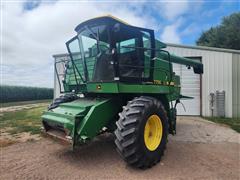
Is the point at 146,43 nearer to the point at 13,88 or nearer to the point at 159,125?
the point at 159,125

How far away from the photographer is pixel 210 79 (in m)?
11.7

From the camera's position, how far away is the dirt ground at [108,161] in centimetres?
392

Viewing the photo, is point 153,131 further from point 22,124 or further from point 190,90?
point 190,90

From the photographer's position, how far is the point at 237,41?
81.0 ft

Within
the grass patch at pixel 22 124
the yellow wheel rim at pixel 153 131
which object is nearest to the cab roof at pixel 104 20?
the yellow wheel rim at pixel 153 131

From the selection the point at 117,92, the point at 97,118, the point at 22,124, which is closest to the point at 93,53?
the point at 117,92

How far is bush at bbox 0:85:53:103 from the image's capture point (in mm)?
28717

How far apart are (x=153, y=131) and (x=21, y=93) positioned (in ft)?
102

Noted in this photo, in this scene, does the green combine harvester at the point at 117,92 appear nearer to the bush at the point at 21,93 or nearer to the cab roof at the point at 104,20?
the cab roof at the point at 104,20

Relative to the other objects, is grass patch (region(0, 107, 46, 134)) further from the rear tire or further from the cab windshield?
the rear tire

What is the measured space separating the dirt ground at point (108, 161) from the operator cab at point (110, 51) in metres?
1.62

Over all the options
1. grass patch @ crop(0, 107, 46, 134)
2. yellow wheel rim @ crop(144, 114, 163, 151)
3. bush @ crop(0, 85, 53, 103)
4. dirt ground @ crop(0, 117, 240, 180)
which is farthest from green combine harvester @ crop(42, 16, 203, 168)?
bush @ crop(0, 85, 53, 103)

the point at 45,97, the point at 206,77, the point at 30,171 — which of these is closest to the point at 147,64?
the point at 30,171

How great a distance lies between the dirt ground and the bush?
25.3 m
